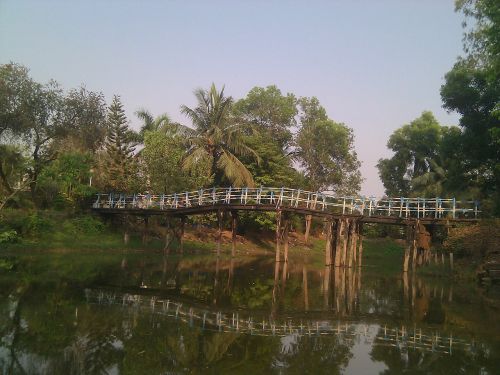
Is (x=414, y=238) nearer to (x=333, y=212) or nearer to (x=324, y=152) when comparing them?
(x=333, y=212)

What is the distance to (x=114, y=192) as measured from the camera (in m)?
36.9

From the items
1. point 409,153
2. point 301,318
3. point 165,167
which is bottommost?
point 301,318

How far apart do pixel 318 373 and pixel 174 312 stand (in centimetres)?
562

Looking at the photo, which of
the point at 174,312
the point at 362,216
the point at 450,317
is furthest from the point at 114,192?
the point at 450,317

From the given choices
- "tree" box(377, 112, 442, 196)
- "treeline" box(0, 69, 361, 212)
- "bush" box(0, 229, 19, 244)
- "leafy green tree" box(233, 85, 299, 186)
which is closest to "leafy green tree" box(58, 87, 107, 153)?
"treeline" box(0, 69, 361, 212)

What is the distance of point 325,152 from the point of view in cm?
5459

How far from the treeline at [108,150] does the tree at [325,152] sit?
3.39 metres

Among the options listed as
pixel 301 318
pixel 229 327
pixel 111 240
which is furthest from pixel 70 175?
pixel 229 327

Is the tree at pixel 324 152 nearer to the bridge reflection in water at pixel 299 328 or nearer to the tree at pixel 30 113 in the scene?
the tree at pixel 30 113

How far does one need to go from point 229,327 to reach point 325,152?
45.2 m

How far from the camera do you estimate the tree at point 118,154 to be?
36844 mm

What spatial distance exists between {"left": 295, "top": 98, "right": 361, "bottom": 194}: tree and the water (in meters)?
35.0

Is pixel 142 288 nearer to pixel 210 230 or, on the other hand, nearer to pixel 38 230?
pixel 38 230

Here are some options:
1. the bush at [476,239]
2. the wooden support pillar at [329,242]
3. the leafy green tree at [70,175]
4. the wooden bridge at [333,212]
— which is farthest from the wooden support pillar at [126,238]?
the bush at [476,239]
